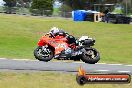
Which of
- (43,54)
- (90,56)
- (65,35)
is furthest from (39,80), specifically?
(65,35)

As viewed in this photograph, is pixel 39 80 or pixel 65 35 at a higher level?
pixel 65 35

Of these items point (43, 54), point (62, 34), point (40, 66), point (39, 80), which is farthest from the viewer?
point (40, 66)

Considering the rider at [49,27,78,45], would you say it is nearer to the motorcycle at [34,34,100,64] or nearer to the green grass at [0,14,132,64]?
the motorcycle at [34,34,100,64]

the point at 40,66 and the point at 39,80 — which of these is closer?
the point at 39,80

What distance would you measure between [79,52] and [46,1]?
85636 mm

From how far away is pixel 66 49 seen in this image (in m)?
7.67

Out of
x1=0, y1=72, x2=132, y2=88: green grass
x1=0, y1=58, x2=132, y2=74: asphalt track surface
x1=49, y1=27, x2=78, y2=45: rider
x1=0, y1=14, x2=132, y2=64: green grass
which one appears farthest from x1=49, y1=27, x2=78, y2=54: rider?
x1=0, y1=14, x2=132, y2=64: green grass

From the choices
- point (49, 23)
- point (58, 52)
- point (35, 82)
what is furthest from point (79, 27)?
point (58, 52)

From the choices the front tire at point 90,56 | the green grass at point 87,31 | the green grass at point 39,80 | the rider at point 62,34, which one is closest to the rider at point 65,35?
the rider at point 62,34

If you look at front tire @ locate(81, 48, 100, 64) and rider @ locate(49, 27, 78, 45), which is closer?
rider @ locate(49, 27, 78, 45)

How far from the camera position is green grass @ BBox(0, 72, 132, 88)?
17.6m

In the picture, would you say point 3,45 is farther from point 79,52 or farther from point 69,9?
point 69,9

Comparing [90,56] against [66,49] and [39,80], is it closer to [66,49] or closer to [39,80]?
[66,49]

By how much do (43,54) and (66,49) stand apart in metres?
0.58
